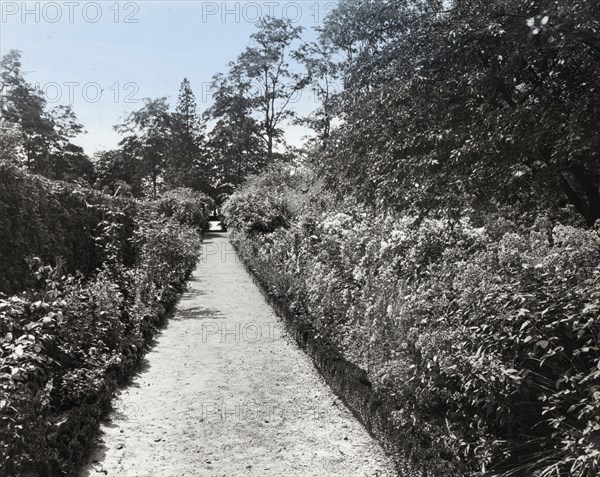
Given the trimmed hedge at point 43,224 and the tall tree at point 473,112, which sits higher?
the tall tree at point 473,112

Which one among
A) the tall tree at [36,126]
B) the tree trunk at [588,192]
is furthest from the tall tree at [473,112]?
the tall tree at [36,126]

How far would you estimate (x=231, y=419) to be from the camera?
5.80 m

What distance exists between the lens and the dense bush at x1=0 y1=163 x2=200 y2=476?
3883 mm

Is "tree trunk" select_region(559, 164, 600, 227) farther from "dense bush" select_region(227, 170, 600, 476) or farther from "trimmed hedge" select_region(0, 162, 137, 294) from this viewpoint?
"trimmed hedge" select_region(0, 162, 137, 294)

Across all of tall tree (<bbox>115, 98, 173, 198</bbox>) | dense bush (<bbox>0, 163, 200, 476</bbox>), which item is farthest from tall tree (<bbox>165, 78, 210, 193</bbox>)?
dense bush (<bbox>0, 163, 200, 476</bbox>)

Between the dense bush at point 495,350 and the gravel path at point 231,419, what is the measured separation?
26.8 inches

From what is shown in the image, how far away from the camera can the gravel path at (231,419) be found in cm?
475

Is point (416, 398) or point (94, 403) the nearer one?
point (416, 398)

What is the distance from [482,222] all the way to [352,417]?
3861 millimetres

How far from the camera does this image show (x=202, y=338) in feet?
31.7

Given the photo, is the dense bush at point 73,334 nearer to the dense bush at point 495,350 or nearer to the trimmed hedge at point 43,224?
the trimmed hedge at point 43,224

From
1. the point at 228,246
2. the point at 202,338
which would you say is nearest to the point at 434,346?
the point at 202,338

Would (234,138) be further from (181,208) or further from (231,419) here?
(231,419)

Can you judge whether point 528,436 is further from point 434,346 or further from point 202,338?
point 202,338
